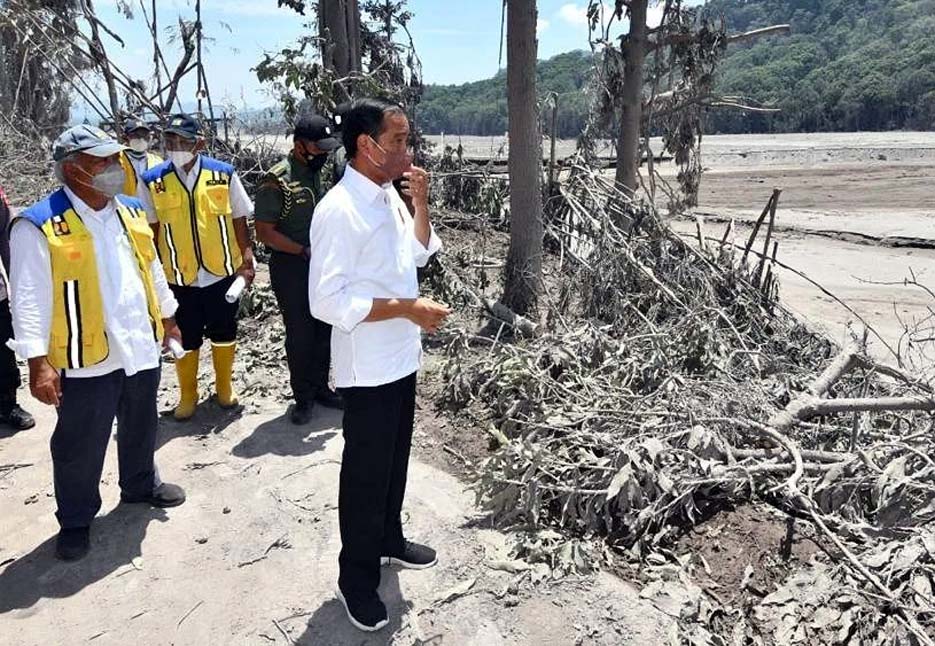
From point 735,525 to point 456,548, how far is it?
1206 mm

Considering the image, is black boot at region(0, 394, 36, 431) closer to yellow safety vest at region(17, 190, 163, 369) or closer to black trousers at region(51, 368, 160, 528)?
black trousers at region(51, 368, 160, 528)

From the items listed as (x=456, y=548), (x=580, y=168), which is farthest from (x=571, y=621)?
(x=580, y=168)

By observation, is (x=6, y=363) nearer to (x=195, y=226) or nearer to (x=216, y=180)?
(x=195, y=226)

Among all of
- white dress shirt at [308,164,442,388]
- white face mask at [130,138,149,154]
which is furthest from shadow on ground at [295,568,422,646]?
white face mask at [130,138,149,154]

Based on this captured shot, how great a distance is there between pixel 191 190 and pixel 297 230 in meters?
0.62

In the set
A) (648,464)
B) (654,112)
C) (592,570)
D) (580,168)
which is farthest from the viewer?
(654,112)

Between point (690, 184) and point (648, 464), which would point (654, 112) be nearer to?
point (690, 184)

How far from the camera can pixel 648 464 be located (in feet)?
11.0

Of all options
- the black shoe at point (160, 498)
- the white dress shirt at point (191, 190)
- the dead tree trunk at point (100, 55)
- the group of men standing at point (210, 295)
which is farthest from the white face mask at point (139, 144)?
the dead tree trunk at point (100, 55)

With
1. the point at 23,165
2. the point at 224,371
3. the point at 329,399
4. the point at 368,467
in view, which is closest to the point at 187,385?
the point at 224,371

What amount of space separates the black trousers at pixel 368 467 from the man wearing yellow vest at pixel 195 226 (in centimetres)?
210

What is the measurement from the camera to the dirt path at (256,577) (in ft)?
9.39

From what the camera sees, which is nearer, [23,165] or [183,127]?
[183,127]

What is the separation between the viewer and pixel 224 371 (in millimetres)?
4840
